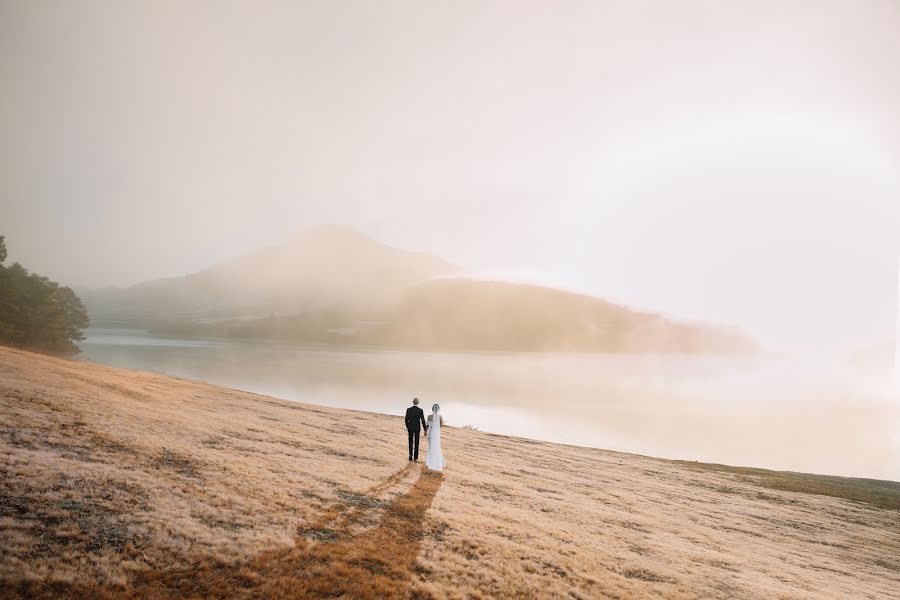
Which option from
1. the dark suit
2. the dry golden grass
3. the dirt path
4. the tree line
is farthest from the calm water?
the tree line

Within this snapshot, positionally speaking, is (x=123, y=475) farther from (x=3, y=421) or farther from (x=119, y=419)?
(x=119, y=419)

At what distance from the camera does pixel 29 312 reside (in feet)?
245

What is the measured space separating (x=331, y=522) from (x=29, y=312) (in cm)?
9298

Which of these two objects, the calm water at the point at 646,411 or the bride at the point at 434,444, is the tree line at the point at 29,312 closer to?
the calm water at the point at 646,411

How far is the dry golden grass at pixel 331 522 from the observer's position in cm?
1045

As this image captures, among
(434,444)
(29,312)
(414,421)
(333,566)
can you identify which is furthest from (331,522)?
(29,312)

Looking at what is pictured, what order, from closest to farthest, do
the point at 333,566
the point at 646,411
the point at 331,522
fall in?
the point at 333,566
the point at 331,522
the point at 646,411

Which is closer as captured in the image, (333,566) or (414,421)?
(333,566)

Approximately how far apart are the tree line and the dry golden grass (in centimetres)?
5729

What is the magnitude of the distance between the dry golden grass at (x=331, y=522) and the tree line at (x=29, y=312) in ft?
188

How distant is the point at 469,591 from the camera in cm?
1154

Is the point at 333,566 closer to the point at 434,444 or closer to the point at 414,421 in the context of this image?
the point at 414,421

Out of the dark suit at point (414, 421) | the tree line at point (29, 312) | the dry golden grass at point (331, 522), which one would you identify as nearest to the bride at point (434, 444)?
the dark suit at point (414, 421)

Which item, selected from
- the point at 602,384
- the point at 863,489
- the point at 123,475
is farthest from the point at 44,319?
the point at 602,384
